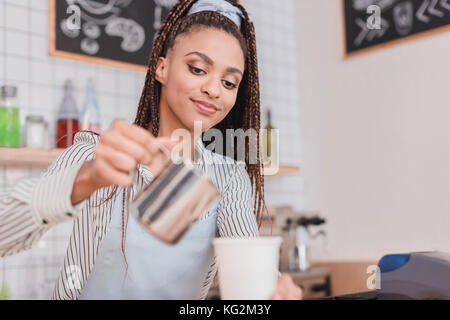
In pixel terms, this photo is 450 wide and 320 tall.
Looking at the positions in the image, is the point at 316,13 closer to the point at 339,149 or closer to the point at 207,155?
the point at 339,149

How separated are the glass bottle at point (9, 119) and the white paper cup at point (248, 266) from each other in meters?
1.54

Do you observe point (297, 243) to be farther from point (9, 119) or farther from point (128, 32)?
point (9, 119)

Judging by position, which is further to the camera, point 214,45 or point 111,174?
point 214,45

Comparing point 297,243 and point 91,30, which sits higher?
point 91,30

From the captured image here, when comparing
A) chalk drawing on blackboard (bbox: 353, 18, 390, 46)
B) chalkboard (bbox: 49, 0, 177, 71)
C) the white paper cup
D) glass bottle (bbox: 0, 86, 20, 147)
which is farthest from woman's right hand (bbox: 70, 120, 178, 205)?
chalk drawing on blackboard (bbox: 353, 18, 390, 46)

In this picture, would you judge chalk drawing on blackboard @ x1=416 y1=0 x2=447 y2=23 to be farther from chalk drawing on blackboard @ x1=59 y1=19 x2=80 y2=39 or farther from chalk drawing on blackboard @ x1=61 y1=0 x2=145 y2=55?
chalk drawing on blackboard @ x1=59 y1=19 x2=80 y2=39

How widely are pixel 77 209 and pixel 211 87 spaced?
40 centimetres

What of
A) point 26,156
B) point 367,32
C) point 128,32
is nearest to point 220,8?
point 26,156

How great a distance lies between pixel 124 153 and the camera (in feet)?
2.10

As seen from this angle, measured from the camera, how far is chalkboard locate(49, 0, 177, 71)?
2.21m

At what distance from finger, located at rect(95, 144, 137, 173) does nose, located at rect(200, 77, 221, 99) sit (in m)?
0.38

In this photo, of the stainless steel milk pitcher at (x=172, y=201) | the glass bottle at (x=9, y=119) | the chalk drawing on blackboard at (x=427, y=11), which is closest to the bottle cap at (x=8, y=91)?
the glass bottle at (x=9, y=119)

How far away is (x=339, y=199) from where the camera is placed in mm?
2859
